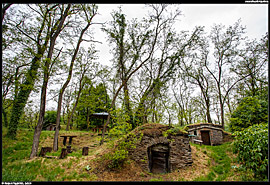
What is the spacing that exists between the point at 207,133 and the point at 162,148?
8.03m

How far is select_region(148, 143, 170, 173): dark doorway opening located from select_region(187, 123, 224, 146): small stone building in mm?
6276

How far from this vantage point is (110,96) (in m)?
18.0

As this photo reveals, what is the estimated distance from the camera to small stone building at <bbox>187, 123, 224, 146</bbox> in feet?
40.5

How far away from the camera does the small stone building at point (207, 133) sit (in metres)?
12.3

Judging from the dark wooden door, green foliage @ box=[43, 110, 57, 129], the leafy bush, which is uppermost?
green foliage @ box=[43, 110, 57, 129]

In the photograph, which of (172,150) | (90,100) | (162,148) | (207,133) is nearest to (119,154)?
(162,148)

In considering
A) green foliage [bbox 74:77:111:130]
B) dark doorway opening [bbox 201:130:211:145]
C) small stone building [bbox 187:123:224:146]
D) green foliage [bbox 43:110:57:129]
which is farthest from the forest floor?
green foliage [bbox 43:110:57:129]

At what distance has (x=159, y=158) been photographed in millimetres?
7332

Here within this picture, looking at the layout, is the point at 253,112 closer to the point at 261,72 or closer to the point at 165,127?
the point at 261,72

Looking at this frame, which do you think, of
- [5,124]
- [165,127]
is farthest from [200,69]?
[5,124]

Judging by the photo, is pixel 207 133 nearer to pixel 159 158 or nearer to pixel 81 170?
pixel 159 158

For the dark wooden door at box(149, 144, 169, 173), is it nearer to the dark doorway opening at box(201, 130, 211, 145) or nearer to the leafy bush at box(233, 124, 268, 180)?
the leafy bush at box(233, 124, 268, 180)

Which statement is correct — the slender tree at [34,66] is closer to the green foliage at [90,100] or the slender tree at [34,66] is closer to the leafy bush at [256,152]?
the green foliage at [90,100]

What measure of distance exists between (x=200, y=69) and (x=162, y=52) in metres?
6.28
